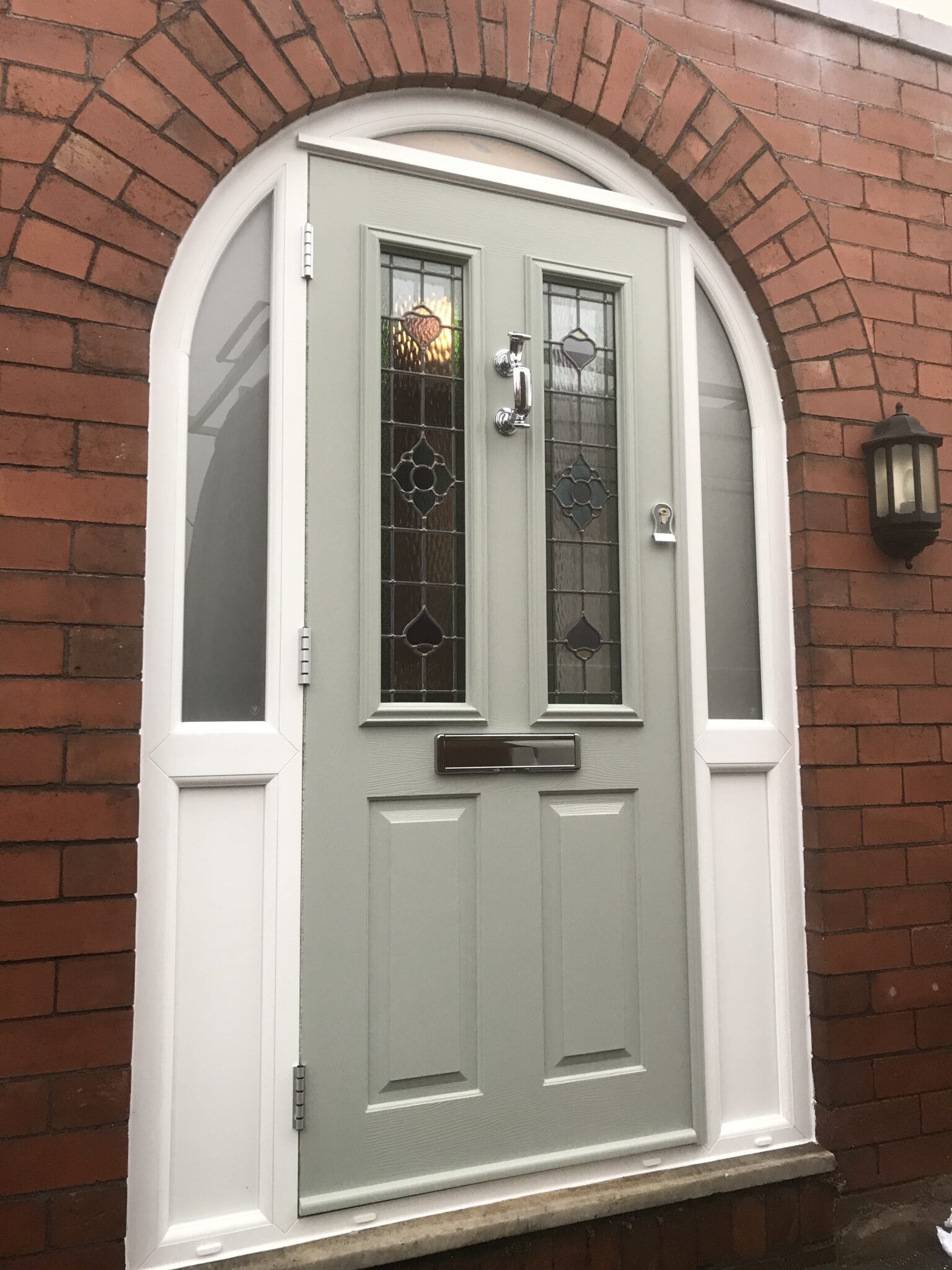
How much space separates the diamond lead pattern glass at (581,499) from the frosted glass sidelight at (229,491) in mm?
756

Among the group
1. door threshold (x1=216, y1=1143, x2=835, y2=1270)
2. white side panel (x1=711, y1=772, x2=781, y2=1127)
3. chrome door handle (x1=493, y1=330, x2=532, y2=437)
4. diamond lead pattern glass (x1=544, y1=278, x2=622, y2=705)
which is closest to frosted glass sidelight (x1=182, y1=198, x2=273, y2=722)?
chrome door handle (x1=493, y1=330, x2=532, y2=437)

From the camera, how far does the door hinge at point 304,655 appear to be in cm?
226

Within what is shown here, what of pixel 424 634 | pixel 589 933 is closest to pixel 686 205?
pixel 424 634

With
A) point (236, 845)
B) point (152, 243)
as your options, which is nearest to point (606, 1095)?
point (236, 845)

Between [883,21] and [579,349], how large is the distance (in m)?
1.51

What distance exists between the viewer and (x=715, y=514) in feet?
9.19

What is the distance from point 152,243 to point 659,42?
61.0 inches

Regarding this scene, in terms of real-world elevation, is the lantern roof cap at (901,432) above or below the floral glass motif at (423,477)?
above

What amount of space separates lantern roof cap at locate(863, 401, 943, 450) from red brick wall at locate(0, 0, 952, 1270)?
0.21 ft

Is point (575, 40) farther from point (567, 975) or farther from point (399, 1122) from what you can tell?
point (399, 1122)

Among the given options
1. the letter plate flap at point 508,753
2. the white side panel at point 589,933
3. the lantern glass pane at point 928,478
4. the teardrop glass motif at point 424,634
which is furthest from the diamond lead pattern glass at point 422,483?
the lantern glass pane at point 928,478

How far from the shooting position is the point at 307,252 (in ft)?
7.73

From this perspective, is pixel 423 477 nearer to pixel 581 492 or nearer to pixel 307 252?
pixel 581 492

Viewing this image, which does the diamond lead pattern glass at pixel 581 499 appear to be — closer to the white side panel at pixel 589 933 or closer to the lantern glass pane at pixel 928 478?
the white side panel at pixel 589 933
